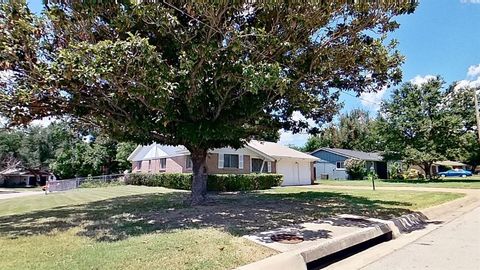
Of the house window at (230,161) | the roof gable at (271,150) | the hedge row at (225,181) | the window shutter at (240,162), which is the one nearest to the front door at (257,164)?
the roof gable at (271,150)

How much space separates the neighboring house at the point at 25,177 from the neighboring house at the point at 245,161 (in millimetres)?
31466

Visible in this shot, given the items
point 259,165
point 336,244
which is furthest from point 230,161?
point 336,244

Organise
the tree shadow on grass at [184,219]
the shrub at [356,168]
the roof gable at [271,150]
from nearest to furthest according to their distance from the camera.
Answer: the tree shadow on grass at [184,219]
the roof gable at [271,150]
the shrub at [356,168]

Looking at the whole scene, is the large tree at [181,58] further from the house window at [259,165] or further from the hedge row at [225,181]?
the house window at [259,165]

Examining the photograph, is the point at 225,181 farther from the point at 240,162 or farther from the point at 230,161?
the point at 240,162

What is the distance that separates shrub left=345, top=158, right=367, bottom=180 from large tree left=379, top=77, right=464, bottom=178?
14.7ft

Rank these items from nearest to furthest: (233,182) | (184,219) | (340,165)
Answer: (184,219)
(233,182)
(340,165)

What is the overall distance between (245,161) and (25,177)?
4683cm

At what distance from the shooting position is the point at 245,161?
97.7ft

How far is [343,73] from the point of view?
1302cm

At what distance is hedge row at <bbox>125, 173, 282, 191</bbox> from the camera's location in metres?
23.8

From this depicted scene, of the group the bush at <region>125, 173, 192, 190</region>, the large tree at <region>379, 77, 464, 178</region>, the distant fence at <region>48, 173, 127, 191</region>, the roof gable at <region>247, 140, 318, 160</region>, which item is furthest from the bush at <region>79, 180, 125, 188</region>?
the large tree at <region>379, 77, 464, 178</region>

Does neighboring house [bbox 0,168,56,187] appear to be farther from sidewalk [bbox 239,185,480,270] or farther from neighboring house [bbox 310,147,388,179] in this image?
sidewalk [bbox 239,185,480,270]

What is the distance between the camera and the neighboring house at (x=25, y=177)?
56.1 metres
